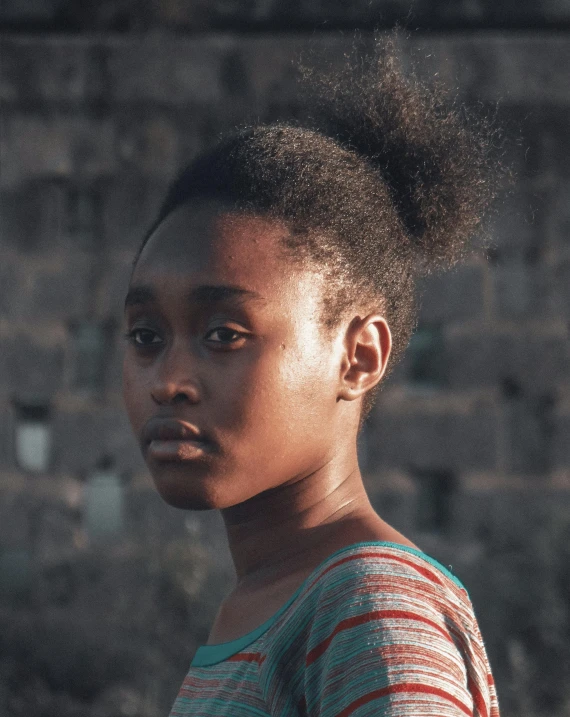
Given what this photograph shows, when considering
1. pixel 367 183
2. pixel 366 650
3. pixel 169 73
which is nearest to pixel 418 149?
pixel 367 183

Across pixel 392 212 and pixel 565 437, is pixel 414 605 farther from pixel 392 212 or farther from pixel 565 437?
pixel 565 437

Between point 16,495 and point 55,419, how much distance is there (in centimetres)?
37

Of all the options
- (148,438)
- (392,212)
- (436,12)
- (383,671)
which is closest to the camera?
(383,671)

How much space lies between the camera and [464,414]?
470 centimetres

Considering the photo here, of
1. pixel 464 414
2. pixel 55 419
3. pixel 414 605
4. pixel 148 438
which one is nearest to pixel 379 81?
pixel 148 438

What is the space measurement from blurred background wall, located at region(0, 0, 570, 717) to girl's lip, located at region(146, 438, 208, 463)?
9.62ft

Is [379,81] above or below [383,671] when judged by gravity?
above

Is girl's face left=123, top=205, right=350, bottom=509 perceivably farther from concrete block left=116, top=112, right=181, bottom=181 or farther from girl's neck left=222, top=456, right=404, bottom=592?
Result: concrete block left=116, top=112, right=181, bottom=181

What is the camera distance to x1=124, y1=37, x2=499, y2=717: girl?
4.44ft

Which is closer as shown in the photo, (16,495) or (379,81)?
(379,81)

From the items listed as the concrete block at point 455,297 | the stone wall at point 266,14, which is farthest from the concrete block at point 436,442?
the stone wall at point 266,14

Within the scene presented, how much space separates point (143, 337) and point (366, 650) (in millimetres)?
652

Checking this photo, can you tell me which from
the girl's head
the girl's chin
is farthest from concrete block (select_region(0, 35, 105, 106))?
the girl's chin

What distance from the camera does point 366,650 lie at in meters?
1.24
